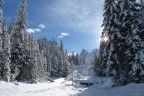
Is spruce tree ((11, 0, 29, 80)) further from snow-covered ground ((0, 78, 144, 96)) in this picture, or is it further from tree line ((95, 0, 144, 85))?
tree line ((95, 0, 144, 85))

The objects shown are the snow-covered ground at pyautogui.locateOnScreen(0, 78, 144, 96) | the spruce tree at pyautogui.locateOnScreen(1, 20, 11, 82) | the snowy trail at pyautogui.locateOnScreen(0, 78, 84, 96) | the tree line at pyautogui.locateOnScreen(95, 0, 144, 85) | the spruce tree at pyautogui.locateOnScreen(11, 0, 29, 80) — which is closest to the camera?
the snow-covered ground at pyautogui.locateOnScreen(0, 78, 144, 96)

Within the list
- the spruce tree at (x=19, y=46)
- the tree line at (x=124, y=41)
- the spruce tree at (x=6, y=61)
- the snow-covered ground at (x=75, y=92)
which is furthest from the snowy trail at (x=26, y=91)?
the spruce tree at (x=19, y=46)

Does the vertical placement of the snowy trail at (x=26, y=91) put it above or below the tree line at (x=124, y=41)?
below

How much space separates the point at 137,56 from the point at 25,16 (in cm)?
3510

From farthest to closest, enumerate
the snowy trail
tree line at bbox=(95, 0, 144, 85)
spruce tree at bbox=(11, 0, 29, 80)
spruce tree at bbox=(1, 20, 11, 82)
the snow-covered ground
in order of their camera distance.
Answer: spruce tree at bbox=(11, 0, 29, 80)
spruce tree at bbox=(1, 20, 11, 82)
tree line at bbox=(95, 0, 144, 85)
the snowy trail
the snow-covered ground

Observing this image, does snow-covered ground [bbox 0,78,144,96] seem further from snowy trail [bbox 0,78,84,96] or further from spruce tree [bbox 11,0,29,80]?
spruce tree [bbox 11,0,29,80]

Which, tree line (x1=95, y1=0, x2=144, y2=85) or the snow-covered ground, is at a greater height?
tree line (x1=95, y1=0, x2=144, y2=85)

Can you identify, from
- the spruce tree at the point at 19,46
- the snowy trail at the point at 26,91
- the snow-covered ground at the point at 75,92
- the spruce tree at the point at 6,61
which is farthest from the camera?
the spruce tree at the point at 19,46

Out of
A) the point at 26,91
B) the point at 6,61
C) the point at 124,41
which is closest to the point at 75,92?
the point at 26,91

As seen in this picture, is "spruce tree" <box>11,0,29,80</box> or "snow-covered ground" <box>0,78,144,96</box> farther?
"spruce tree" <box>11,0,29,80</box>

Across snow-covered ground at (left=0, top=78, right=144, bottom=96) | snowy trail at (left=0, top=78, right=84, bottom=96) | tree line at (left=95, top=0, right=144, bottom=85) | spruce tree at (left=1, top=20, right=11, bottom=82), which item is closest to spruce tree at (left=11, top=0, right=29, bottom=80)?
spruce tree at (left=1, top=20, right=11, bottom=82)

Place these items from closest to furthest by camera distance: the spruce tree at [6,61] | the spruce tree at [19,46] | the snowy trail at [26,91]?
the snowy trail at [26,91] < the spruce tree at [6,61] < the spruce tree at [19,46]

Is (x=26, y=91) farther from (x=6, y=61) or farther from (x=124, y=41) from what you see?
(x=6, y=61)

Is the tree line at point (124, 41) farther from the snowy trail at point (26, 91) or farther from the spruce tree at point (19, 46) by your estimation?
the spruce tree at point (19, 46)
